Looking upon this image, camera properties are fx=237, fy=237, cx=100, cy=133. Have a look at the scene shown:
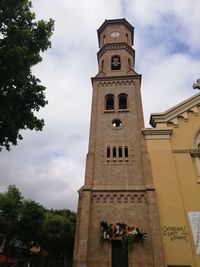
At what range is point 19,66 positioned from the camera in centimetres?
895

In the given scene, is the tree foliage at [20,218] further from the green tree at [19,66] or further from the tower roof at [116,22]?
the tower roof at [116,22]

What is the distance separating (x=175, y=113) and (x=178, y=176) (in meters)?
5.34

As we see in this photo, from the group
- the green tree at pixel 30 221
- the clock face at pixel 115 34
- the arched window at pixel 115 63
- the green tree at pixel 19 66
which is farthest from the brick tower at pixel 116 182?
the green tree at pixel 30 221

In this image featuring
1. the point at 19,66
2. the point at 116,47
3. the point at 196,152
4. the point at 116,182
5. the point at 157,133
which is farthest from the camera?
the point at 116,47

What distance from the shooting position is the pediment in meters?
17.6

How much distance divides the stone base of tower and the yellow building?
1.32m

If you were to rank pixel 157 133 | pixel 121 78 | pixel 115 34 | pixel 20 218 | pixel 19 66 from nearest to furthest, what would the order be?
pixel 19 66 < pixel 157 133 < pixel 121 78 < pixel 20 218 < pixel 115 34

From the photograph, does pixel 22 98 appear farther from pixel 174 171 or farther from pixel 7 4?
pixel 174 171

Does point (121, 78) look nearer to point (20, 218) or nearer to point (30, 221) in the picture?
point (30, 221)

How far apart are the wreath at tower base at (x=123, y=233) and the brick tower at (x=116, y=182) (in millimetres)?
65

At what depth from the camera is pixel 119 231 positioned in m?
15.3

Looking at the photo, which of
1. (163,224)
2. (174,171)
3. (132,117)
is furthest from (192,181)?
(132,117)

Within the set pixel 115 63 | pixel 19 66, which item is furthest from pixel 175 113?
pixel 19 66

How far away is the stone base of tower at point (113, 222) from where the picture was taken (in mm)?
14445
